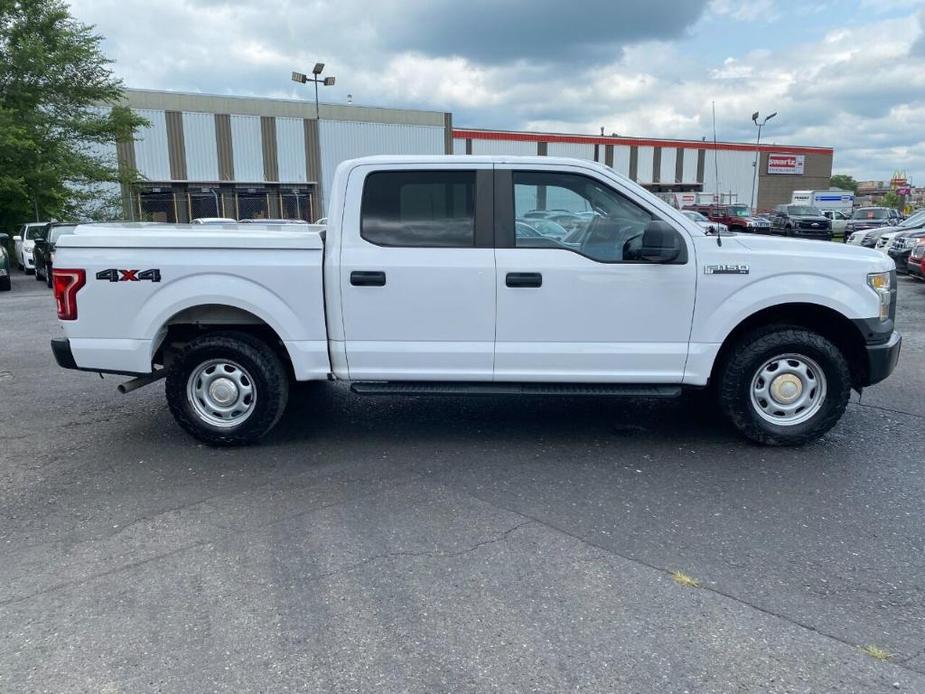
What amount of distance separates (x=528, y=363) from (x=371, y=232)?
145cm

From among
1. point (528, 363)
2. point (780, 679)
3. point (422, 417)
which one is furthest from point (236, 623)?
point (422, 417)

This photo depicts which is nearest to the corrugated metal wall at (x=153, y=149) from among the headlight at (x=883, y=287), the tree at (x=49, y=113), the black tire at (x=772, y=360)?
→ the tree at (x=49, y=113)

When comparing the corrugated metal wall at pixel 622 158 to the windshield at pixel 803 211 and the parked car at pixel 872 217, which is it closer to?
the parked car at pixel 872 217

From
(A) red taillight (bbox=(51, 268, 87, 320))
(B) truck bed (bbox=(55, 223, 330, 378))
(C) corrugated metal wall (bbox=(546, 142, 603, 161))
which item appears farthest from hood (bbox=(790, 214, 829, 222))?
(A) red taillight (bbox=(51, 268, 87, 320))

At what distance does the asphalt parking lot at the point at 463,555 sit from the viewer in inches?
114

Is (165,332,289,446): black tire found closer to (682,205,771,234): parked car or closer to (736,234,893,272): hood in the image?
(736,234,893,272): hood

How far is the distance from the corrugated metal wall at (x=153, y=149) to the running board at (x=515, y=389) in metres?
41.4

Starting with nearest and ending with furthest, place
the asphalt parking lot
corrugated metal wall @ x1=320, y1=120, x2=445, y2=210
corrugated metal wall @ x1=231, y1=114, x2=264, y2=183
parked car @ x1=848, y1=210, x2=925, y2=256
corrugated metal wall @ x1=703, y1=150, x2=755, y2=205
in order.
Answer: the asphalt parking lot → parked car @ x1=848, y1=210, x2=925, y2=256 → corrugated metal wall @ x1=231, y1=114, x2=264, y2=183 → corrugated metal wall @ x1=320, y1=120, x2=445, y2=210 → corrugated metal wall @ x1=703, y1=150, x2=755, y2=205

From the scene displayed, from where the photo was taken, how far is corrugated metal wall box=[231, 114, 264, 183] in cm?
4459

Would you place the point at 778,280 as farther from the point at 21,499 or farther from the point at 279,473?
the point at 21,499

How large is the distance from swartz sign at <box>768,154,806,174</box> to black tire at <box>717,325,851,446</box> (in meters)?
70.1

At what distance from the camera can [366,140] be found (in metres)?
46.9

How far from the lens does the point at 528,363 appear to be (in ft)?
17.0

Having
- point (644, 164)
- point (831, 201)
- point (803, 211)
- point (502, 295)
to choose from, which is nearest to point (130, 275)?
point (502, 295)
